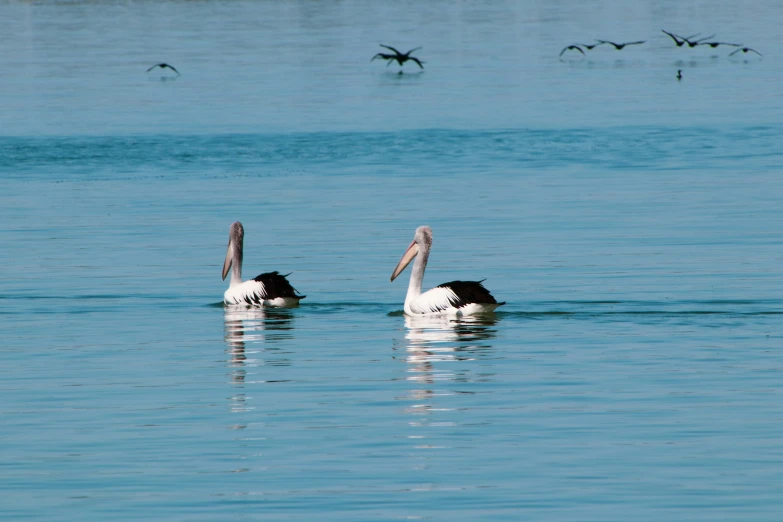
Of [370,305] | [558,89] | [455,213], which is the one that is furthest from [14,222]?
[558,89]

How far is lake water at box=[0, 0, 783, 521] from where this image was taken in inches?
421

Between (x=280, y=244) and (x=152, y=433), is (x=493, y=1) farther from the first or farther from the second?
(x=152, y=433)

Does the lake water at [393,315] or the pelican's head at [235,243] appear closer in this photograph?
the lake water at [393,315]

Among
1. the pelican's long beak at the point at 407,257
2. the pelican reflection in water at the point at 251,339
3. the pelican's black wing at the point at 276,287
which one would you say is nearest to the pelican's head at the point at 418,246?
the pelican's long beak at the point at 407,257

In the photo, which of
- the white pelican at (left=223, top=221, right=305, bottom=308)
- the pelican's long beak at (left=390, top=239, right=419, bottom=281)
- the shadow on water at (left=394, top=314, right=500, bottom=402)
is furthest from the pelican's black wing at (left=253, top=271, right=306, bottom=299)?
the shadow on water at (left=394, top=314, right=500, bottom=402)

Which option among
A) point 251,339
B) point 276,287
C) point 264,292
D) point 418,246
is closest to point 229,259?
point 264,292

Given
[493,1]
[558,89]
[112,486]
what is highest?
[493,1]

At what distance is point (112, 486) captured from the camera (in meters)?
10.6

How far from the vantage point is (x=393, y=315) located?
17.8 metres

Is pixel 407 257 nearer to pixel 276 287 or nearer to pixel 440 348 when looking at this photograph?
pixel 276 287

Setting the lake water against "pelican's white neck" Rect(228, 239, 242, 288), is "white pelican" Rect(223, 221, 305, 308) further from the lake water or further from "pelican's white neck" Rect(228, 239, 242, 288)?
the lake water

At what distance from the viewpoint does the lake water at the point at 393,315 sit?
10.7 meters

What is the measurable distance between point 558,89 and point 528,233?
30.7 meters

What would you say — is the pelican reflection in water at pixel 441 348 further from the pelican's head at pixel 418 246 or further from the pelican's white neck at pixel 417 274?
the pelican's head at pixel 418 246
